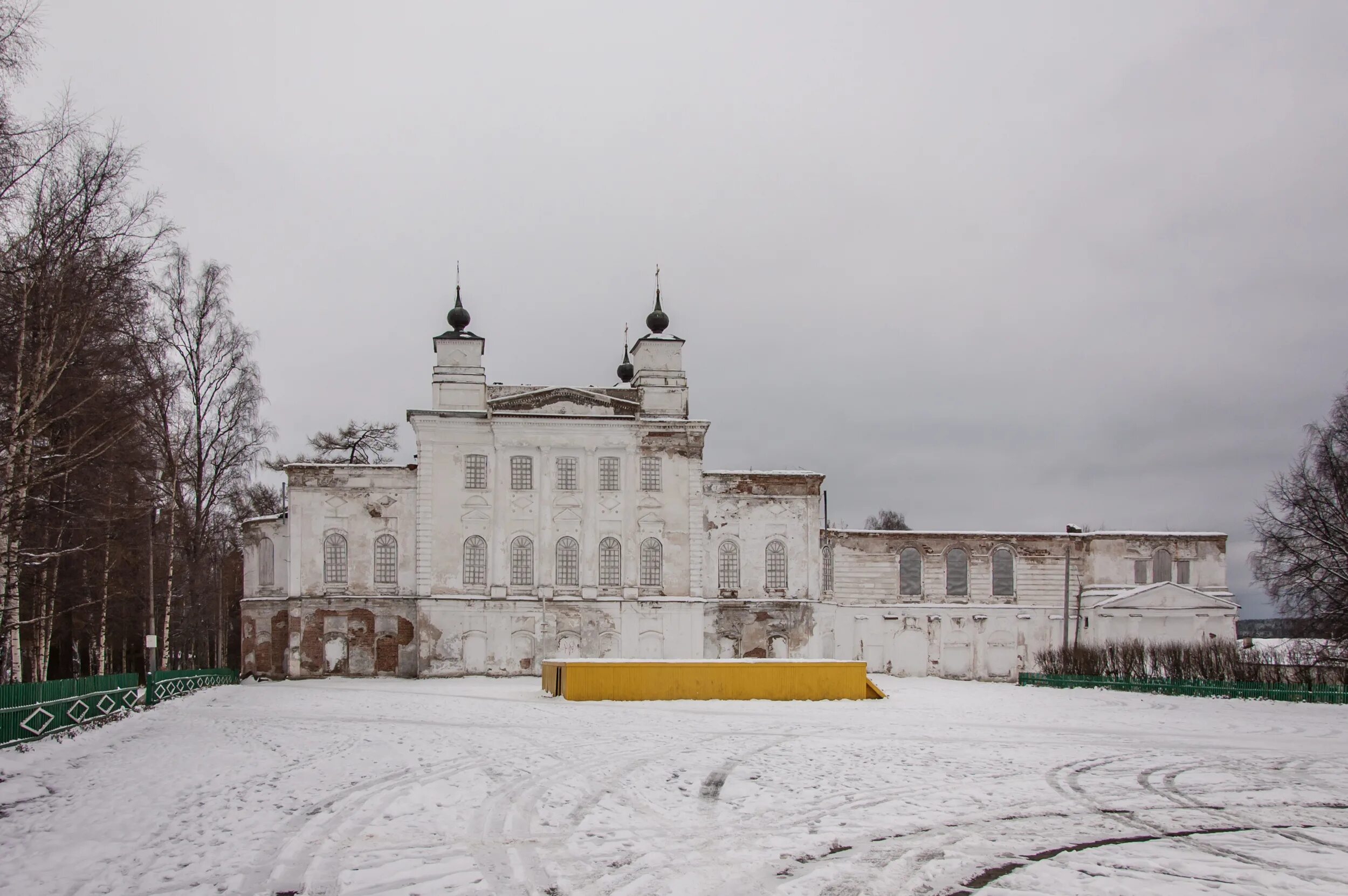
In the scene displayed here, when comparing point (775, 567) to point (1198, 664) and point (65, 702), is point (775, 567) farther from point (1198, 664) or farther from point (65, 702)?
point (65, 702)

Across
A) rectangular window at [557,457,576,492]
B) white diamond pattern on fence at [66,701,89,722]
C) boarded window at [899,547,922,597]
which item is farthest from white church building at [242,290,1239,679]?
white diamond pattern on fence at [66,701,89,722]

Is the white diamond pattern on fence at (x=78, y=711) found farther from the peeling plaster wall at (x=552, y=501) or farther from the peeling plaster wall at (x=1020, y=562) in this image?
the peeling plaster wall at (x=1020, y=562)

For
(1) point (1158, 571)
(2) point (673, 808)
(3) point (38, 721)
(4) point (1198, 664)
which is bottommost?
(4) point (1198, 664)

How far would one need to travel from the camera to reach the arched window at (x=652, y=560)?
129 feet

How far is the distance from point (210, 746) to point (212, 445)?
19.4m

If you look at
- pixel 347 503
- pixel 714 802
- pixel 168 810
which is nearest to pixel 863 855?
pixel 714 802

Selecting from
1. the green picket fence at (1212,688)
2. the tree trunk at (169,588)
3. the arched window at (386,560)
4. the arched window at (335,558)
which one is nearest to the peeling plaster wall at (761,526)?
the green picket fence at (1212,688)

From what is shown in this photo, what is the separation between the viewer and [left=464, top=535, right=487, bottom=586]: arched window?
3856 centimetres

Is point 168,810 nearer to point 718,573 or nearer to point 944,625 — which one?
point 718,573

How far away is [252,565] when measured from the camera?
131ft

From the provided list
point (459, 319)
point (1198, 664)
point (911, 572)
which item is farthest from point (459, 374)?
point (1198, 664)

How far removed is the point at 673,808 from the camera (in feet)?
40.6

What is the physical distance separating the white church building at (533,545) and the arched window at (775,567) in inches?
2.9

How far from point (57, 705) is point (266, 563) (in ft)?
72.0
